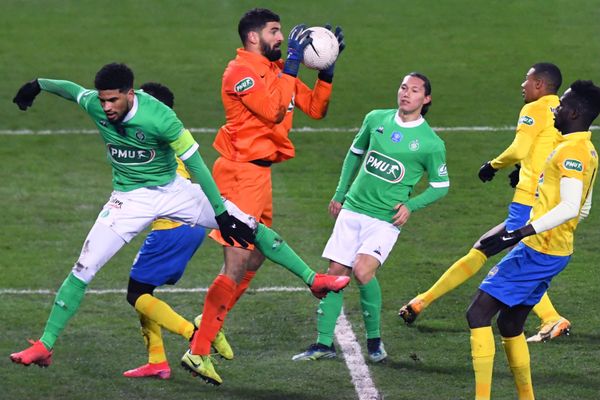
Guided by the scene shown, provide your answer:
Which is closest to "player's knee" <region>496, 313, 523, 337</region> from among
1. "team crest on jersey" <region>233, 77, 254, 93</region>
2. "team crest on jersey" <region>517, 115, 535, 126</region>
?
"team crest on jersey" <region>517, 115, 535, 126</region>

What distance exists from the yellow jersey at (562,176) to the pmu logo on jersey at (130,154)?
281 centimetres

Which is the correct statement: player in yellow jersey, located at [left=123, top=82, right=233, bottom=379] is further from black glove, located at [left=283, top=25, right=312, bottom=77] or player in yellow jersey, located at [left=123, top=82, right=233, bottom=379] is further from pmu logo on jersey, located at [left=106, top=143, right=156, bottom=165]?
black glove, located at [left=283, top=25, right=312, bottom=77]

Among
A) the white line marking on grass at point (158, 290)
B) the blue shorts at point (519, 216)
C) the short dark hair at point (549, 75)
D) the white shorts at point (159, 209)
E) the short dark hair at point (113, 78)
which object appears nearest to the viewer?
the short dark hair at point (113, 78)

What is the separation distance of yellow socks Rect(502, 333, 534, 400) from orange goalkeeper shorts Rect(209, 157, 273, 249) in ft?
7.00

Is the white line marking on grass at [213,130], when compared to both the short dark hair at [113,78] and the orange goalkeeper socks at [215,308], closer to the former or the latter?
the orange goalkeeper socks at [215,308]

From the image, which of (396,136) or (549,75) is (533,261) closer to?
(396,136)

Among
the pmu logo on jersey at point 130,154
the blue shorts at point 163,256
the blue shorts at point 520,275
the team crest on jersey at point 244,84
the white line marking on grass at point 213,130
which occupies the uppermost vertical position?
the team crest on jersey at point 244,84

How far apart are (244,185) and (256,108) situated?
0.60 m

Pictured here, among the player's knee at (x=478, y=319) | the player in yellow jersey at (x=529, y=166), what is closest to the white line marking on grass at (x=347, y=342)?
the player in yellow jersey at (x=529, y=166)

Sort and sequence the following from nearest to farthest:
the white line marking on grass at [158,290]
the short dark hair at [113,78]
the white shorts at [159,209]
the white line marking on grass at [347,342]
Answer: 1. the short dark hair at [113,78]
2. the white shorts at [159,209]
3. the white line marking on grass at [347,342]
4. the white line marking on grass at [158,290]

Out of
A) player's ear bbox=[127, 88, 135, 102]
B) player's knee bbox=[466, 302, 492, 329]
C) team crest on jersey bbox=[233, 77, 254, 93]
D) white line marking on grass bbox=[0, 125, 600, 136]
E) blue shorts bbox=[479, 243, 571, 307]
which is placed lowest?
white line marking on grass bbox=[0, 125, 600, 136]

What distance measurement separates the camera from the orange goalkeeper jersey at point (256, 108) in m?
10.2

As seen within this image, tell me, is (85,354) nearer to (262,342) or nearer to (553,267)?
(262,342)

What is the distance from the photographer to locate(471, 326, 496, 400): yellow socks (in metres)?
9.32
